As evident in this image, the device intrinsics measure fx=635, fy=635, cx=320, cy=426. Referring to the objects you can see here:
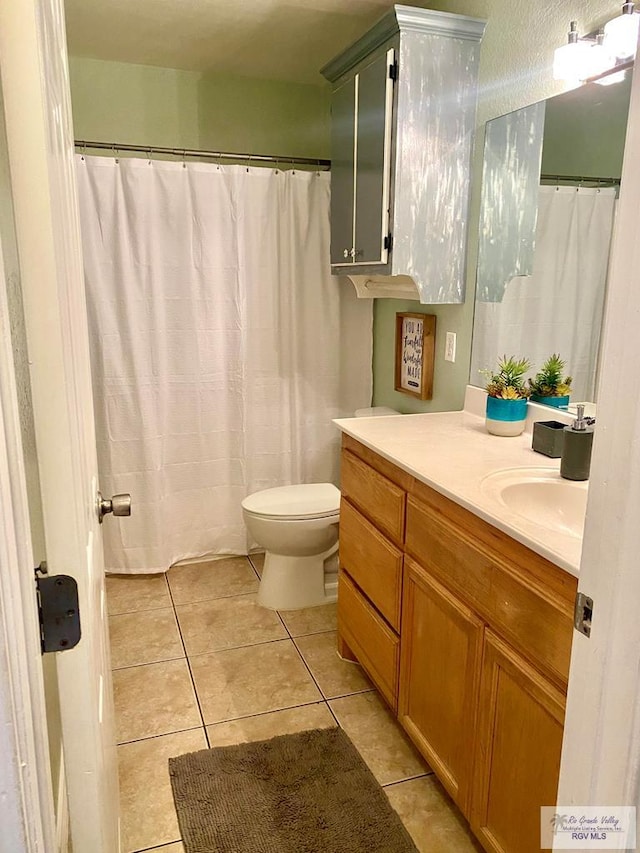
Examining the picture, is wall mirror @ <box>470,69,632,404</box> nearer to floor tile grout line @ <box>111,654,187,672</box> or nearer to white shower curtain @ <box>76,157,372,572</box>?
white shower curtain @ <box>76,157,372,572</box>

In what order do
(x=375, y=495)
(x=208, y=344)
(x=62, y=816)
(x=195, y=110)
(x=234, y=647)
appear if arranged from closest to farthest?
1. (x=62, y=816)
2. (x=375, y=495)
3. (x=234, y=647)
4. (x=208, y=344)
5. (x=195, y=110)

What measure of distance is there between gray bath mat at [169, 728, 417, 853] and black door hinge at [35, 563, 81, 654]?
1.21 meters

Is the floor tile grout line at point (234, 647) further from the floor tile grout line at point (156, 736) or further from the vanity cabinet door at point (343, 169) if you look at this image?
the vanity cabinet door at point (343, 169)

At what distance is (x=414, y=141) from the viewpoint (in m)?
2.14

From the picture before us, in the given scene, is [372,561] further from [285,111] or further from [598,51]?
[285,111]

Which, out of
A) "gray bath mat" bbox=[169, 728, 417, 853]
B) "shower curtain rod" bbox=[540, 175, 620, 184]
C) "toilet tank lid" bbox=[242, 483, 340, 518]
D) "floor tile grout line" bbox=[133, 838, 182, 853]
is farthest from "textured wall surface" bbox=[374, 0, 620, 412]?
"floor tile grout line" bbox=[133, 838, 182, 853]

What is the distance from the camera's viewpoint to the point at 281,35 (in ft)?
8.73

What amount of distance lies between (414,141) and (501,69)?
0.35 metres

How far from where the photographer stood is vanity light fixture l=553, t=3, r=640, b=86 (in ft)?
5.19

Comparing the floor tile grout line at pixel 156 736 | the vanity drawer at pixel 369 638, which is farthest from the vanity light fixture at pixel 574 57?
the floor tile grout line at pixel 156 736

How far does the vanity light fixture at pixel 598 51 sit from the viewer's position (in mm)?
1583

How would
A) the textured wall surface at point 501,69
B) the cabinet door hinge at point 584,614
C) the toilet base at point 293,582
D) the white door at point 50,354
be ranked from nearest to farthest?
1. the white door at point 50,354
2. the cabinet door hinge at point 584,614
3. the textured wall surface at point 501,69
4. the toilet base at point 293,582

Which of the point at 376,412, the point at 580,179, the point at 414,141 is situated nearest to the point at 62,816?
the point at 580,179

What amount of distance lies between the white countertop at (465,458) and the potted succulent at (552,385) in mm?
55
